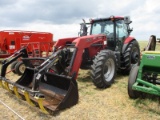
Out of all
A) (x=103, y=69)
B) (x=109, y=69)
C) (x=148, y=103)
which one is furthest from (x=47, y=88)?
(x=148, y=103)

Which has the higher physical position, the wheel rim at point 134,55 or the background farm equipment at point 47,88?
the wheel rim at point 134,55

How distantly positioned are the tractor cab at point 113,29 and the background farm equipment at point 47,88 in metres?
2.27

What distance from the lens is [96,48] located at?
6.41m

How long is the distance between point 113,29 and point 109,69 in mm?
1674

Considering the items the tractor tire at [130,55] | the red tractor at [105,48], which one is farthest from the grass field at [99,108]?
the tractor tire at [130,55]

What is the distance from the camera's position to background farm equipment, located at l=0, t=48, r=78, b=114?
386 cm

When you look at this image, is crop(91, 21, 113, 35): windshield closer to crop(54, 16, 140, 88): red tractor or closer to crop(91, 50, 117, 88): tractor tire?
crop(54, 16, 140, 88): red tractor

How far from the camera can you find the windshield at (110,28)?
6.90 m

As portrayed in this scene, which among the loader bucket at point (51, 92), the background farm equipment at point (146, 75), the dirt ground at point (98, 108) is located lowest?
the dirt ground at point (98, 108)

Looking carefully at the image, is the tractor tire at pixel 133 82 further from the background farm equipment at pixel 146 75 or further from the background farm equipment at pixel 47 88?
the background farm equipment at pixel 47 88

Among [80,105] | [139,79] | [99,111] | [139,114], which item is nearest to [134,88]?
[139,79]

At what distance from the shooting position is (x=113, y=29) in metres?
6.83

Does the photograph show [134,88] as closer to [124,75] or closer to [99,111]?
[99,111]

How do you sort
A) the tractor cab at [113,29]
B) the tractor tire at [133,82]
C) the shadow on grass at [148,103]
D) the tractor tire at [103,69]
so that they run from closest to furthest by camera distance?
1. the shadow on grass at [148,103]
2. the tractor tire at [133,82]
3. the tractor tire at [103,69]
4. the tractor cab at [113,29]
